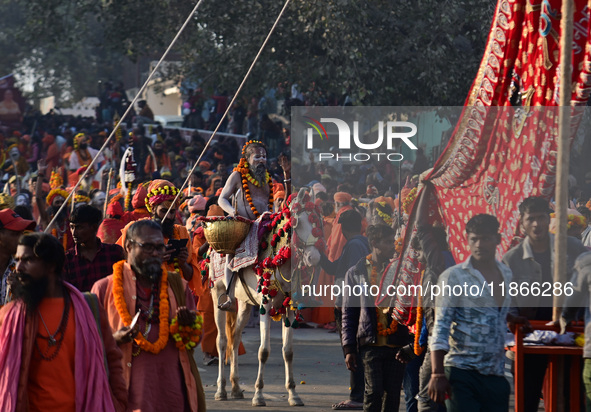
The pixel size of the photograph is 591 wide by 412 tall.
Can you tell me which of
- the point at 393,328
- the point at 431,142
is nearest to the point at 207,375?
the point at 393,328

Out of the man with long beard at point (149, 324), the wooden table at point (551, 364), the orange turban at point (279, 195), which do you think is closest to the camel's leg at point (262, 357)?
the orange turban at point (279, 195)

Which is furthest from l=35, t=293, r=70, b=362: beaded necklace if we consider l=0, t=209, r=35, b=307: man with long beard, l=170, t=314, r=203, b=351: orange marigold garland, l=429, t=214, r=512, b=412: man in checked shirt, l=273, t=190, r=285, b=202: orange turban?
l=273, t=190, r=285, b=202: orange turban

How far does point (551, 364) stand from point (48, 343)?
3.32m

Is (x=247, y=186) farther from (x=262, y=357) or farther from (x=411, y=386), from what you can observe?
(x=411, y=386)

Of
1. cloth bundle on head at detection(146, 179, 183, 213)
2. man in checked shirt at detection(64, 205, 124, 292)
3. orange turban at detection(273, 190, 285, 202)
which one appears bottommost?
man in checked shirt at detection(64, 205, 124, 292)

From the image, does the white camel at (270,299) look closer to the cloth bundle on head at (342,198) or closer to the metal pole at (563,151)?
the cloth bundle on head at (342,198)

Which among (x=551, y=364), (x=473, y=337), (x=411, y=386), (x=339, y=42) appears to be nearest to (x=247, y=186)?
(x=411, y=386)

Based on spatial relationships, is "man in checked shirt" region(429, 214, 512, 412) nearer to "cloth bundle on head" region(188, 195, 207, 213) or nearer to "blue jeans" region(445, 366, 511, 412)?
"blue jeans" region(445, 366, 511, 412)

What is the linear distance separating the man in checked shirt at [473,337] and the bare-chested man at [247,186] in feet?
18.5

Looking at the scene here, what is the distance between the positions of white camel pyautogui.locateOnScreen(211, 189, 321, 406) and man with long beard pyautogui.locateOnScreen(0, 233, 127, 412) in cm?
514

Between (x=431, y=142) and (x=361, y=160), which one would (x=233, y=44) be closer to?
(x=361, y=160)

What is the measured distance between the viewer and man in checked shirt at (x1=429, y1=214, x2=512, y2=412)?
249 inches

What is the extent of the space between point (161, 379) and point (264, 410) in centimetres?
405

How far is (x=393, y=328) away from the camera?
8.25m
